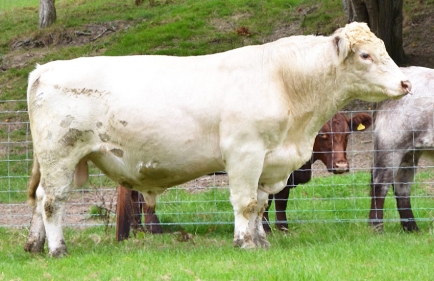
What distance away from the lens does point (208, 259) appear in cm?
785

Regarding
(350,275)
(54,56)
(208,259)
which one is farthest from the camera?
(54,56)

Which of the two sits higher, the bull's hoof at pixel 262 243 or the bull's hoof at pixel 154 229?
the bull's hoof at pixel 154 229

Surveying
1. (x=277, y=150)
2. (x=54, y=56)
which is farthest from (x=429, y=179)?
(x=54, y=56)

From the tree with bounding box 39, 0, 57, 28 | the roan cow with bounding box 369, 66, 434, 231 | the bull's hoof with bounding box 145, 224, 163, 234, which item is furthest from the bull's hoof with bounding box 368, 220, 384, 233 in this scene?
the tree with bounding box 39, 0, 57, 28

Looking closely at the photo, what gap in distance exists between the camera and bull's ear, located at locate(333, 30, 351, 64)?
885 centimetres

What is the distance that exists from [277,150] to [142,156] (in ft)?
4.60

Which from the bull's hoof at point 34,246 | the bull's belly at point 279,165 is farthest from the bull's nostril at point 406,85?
the bull's hoof at point 34,246

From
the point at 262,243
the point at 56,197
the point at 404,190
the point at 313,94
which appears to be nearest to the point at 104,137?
the point at 56,197

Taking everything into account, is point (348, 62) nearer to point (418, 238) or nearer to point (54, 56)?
point (418, 238)

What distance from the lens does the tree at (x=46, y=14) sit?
2533 centimetres

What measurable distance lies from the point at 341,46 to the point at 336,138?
258cm

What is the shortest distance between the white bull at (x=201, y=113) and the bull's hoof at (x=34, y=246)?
1 cm

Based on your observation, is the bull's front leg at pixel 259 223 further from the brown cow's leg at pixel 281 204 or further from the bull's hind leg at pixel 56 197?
the bull's hind leg at pixel 56 197

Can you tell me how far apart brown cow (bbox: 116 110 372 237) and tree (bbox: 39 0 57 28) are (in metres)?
15.2
